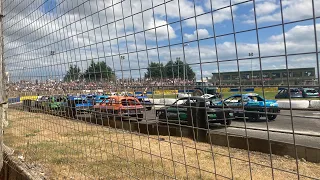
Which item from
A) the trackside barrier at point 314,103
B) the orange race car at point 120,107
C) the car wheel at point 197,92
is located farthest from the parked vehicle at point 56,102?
the trackside barrier at point 314,103

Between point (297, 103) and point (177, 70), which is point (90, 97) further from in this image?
point (297, 103)

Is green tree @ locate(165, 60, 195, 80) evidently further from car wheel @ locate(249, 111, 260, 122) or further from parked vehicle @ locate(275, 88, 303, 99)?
parked vehicle @ locate(275, 88, 303, 99)

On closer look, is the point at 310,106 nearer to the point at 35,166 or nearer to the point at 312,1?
the point at 312,1

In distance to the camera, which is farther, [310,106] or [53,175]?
[53,175]

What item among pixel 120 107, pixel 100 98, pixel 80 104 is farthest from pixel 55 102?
pixel 120 107

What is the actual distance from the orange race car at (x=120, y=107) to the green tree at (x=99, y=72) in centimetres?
26

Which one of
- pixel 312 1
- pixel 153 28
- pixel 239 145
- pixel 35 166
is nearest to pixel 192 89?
pixel 153 28

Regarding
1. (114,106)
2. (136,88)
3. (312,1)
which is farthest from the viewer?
(114,106)

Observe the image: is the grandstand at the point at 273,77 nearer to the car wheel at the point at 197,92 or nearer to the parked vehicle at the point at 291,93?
the parked vehicle at the point at 291,93

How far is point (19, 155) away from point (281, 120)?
4.98m

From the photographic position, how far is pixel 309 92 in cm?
164

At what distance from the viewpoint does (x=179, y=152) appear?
6094 millimetres

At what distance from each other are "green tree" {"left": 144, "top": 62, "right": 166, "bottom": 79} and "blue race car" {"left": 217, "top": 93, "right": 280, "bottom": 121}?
1.94 feet

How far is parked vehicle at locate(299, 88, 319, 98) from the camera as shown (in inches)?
63.5
